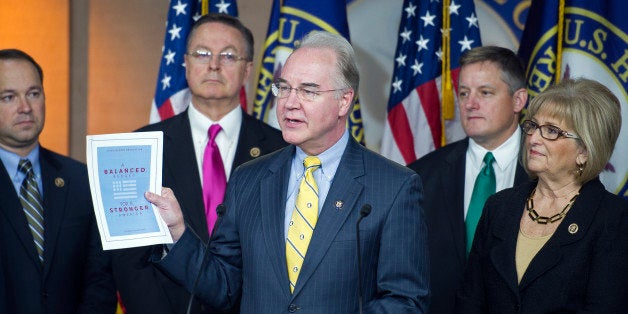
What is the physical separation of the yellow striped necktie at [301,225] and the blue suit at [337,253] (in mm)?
33

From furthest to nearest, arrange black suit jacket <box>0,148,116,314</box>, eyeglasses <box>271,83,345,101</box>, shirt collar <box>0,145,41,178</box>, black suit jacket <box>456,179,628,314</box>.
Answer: shirt collar <box>0,145,41,178</box>, black suit jacket <box>0,148,116,314</box>, black suit jacket <box>456,179,628,314</box>, eyeglasses <box>271,83,345,101</box>

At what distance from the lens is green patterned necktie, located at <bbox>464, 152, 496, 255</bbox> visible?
155 inches

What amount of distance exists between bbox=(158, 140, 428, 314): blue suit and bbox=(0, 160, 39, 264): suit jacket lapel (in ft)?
3.70

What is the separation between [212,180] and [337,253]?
4.40 ft

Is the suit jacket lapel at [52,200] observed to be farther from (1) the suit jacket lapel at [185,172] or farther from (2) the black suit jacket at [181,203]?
(1) the suit jacket lapel at [185,172]

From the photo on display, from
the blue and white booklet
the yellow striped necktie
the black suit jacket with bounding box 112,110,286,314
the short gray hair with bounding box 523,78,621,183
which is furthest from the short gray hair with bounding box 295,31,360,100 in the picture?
the black suit jacket with bounding box 112,110,286,314

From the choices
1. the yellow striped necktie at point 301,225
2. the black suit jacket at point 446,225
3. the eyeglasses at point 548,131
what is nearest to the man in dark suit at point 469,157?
the black suit jacket at point 446,225

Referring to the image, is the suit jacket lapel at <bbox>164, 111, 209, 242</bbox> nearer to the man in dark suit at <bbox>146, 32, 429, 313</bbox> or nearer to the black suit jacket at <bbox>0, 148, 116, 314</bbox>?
the black suit jacket at <bbox>0, 148, 116, 314</bbox>

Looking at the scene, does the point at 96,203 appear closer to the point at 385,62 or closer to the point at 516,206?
the point at 516,206

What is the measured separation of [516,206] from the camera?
3232mm

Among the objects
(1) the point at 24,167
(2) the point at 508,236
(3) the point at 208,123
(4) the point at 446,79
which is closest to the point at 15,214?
(1) the point at 24,167

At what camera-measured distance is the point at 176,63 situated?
16.1 ft

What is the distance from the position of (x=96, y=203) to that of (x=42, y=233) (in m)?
1.12

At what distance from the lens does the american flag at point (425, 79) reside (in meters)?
4.84
